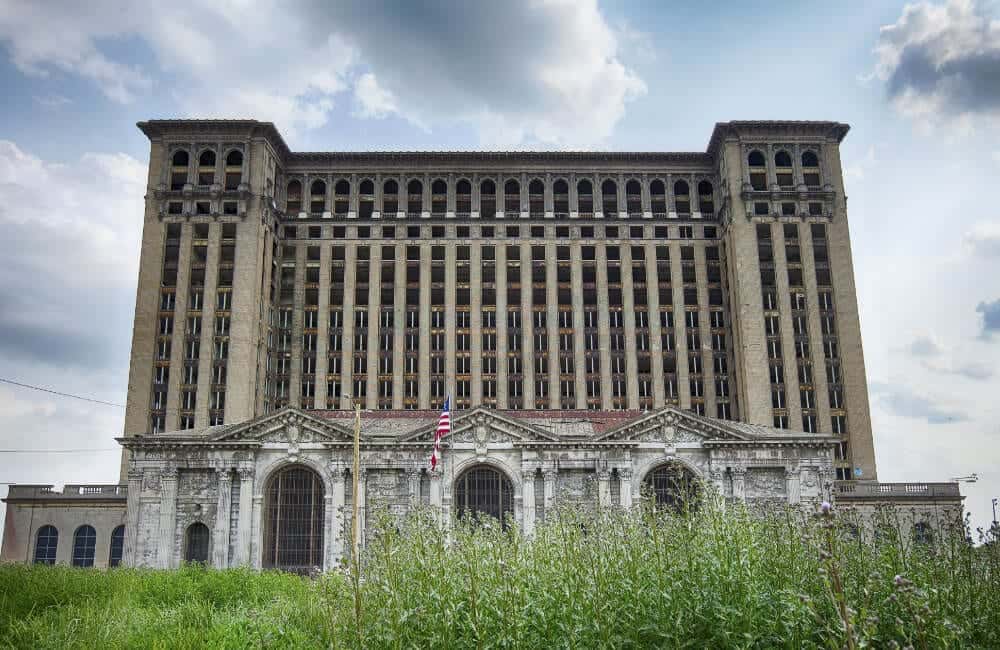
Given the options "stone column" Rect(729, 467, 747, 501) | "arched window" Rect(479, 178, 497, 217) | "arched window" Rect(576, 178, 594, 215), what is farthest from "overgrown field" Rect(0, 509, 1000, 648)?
"arched window" Rect(576, 178, 594, 215)

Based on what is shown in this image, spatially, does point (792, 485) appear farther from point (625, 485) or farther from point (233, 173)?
point (233, 173)

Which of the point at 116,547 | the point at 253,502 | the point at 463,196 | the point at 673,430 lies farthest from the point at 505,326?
the point at 253,502

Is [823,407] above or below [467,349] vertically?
below

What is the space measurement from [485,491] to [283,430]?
1567cm

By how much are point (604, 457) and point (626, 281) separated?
1980 inches

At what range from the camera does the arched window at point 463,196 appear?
11475 cm

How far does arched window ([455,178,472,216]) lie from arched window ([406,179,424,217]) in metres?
4.81

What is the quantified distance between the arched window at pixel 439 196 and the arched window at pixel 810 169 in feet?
152

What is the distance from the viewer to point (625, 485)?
204 ft

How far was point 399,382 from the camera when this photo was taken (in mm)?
107000

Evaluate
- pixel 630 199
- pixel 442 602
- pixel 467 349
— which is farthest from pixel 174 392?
pixel 442 602

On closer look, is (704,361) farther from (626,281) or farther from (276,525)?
(276,525)

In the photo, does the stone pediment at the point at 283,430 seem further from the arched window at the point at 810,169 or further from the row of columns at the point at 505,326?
the arched window at the point at 810,169

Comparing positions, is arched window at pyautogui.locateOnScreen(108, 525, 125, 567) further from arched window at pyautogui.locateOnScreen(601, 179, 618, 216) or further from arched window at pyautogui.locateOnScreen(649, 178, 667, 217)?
arched window at pyautogui.locateOnScreen(649, 178, 667, 217)
